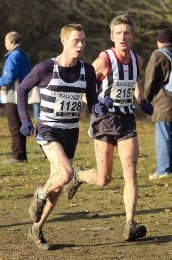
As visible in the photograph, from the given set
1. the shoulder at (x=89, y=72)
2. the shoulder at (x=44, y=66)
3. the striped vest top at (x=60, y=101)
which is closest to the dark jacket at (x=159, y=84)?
the shoulder at (x=89, y=72)

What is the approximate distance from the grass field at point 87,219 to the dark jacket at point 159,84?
0.95 metres

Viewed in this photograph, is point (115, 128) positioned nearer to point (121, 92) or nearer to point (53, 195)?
point (121, 92)

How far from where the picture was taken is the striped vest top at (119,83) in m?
8.18

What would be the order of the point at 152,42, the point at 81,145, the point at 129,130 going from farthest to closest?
the point at 152,42 < the point at 81,145 < the point at 129,130

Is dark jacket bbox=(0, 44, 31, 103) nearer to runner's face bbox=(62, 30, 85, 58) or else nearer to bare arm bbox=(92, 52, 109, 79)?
bare arm bbox=(92, 52, 109, 79)

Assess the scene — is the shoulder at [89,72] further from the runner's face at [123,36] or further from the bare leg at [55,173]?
the bare leg at [55,173]

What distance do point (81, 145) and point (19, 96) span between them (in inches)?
413

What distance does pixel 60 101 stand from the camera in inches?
298

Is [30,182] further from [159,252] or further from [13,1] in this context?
[13,1]

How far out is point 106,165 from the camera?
827 cm

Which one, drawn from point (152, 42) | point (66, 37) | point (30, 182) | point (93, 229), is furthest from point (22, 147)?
point (152, 42)

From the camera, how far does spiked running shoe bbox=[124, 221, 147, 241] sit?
25.5ft

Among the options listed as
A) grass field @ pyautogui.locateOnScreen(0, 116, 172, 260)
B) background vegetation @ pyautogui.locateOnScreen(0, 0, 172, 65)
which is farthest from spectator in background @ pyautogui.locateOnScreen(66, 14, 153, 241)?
background vegetation @ pyautogui.locateOnScreen(0, 0, 172, 65)

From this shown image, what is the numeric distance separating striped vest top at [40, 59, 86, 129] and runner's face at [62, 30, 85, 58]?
0.58 feet
